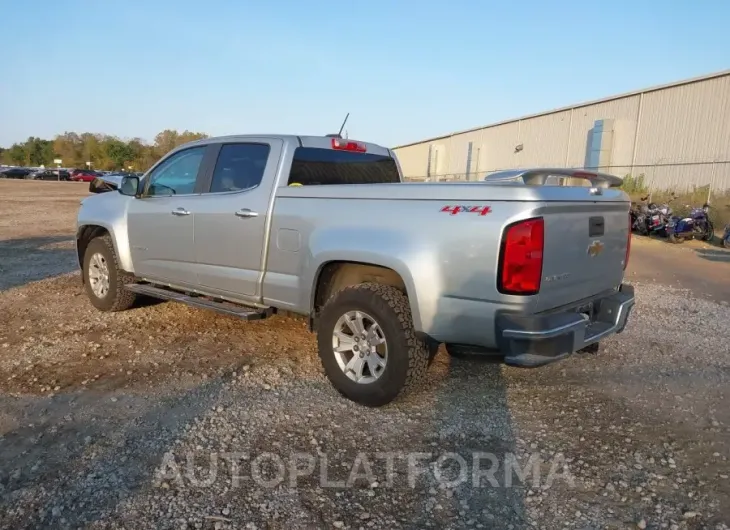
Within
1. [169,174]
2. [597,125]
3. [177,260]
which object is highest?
[597,125]

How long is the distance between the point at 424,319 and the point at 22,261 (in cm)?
878

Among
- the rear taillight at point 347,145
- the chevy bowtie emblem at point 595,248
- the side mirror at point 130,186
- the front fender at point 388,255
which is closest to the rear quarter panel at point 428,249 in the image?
the front fender at point 388,255

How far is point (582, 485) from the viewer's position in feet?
10.0

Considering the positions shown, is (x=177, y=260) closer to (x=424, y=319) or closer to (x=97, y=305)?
(x=97, y=305)

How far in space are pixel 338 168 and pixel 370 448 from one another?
2658 mm

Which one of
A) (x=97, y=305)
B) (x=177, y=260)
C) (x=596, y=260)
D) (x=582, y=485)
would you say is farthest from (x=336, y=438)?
(x=97, y=305)

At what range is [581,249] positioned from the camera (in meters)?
3.65

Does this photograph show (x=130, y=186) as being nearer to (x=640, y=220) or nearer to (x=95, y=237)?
(x=95, y=237)

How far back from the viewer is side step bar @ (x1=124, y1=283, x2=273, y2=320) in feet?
15.3

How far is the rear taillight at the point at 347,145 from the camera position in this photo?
16.8ft

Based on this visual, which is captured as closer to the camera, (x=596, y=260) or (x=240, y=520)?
(x=240, y=520)

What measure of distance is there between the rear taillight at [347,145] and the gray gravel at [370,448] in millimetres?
1919

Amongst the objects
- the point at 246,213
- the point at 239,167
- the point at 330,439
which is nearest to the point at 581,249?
the point at 330,439

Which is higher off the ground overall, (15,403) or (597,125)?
(597,125)
